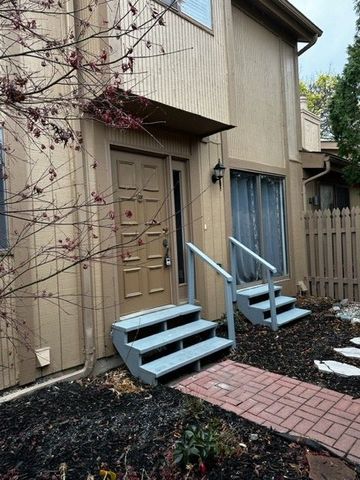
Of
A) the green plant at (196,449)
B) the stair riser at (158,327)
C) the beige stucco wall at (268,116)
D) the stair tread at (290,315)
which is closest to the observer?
the green plant at (196,449)

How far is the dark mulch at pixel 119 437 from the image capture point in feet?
7.98

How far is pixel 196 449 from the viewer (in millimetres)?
2391

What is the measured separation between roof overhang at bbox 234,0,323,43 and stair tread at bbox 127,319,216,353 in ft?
18.7

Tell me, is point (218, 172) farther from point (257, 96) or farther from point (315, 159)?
point (315, 159)

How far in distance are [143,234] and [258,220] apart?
3032 millimetres

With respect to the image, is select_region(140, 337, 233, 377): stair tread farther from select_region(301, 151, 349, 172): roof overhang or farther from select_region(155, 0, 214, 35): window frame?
select_region(301, 151, 349, 172): roof overhang

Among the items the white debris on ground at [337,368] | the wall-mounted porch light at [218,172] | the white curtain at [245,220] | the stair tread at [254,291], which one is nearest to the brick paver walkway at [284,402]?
the white debris on ground at [337,368]

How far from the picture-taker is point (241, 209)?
22.4ft

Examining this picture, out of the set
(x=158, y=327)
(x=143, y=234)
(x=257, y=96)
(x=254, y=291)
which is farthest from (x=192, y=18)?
(x=254, y=291)

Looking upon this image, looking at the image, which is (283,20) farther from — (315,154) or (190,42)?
(190,42)

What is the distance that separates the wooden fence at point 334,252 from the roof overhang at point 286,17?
388cm

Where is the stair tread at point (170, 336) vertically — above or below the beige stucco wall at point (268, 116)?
below

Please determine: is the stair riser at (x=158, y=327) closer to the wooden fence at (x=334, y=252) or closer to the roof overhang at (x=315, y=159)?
the wooden fence at (x=334, y=252)

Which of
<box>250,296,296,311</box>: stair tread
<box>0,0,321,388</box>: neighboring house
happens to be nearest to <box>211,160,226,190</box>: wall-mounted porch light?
<box>0,0,321,388</box>: neighboring house
